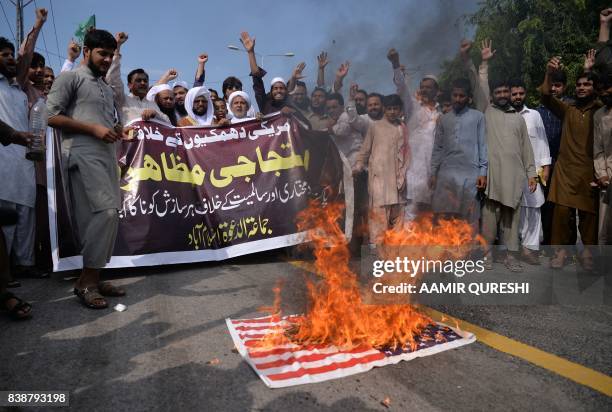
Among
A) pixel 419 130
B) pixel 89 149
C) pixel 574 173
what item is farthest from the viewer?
pixel 419 130

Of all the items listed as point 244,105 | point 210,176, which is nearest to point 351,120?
point 244,105

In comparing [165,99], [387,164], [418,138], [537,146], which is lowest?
[387,164]

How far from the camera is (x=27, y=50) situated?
16.0 ft

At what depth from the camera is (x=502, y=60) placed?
612 cm

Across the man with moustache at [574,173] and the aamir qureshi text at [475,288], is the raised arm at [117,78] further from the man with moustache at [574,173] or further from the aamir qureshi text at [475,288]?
the man with moustache at [574,173]

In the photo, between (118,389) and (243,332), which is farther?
(243,332)

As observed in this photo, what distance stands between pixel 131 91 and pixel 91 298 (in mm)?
3259

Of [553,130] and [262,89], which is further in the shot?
[262,89]

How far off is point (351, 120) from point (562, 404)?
4.74 meters

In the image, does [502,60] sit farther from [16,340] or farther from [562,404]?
[16,340]

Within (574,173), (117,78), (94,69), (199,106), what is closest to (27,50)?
(117,78)

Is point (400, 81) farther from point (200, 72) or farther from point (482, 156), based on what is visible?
point (200, 72)

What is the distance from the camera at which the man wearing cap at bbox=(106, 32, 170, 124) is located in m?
5.43

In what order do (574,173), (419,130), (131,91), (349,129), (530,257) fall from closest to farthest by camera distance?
(574,173), (530,257), (131,91), (419,130), (349,129)
